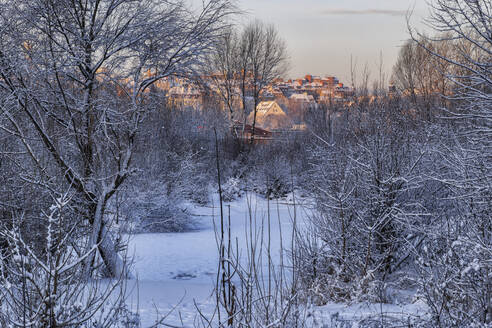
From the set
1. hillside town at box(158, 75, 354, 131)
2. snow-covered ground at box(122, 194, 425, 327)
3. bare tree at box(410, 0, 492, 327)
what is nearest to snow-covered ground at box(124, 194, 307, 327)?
snow-covered ground at box(122, 194, 425, 327)

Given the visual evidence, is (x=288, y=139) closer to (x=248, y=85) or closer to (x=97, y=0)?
(x=248, y=85)

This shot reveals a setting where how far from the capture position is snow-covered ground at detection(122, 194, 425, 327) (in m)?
5.11

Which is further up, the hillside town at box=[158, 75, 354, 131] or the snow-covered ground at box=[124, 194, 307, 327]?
the hillside town at box=[158, 75, 354, 131]

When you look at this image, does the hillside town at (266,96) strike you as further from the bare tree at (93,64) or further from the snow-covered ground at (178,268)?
the snow-covered ground at (178,268)

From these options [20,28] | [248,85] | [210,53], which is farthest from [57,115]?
[248,85]

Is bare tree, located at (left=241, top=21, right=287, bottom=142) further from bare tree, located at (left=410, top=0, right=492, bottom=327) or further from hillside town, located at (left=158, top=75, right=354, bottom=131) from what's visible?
bare tree, located at (left=410, top=0, right=492, bottom=327)

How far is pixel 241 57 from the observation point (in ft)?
101

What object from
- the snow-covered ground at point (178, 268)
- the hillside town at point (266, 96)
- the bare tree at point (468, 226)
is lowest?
the snow-covered ground at point (178, 268)

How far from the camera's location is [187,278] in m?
9.38

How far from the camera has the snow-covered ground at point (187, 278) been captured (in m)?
5.11

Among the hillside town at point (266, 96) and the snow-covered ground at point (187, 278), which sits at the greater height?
the hillside town at point (266, 96)

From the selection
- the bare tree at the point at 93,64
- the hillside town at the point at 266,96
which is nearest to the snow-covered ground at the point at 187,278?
the bare tree at the point at 93,64

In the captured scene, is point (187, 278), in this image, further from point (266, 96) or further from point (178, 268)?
point (266, 96)

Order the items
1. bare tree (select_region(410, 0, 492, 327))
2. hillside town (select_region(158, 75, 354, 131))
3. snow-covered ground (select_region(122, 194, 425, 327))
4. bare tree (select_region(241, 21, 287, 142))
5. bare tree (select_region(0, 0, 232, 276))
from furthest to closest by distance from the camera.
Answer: bare tree (select_region(241, 21, 287, 142)), hillside town (select_region(158, 75, 354, 131)), bare tree (select_region(0, 0, 232, 276)), snow-covered ground (select_region(122, 194, 425, 327)), bare tree (select_region(410, 0, 492, 327))
